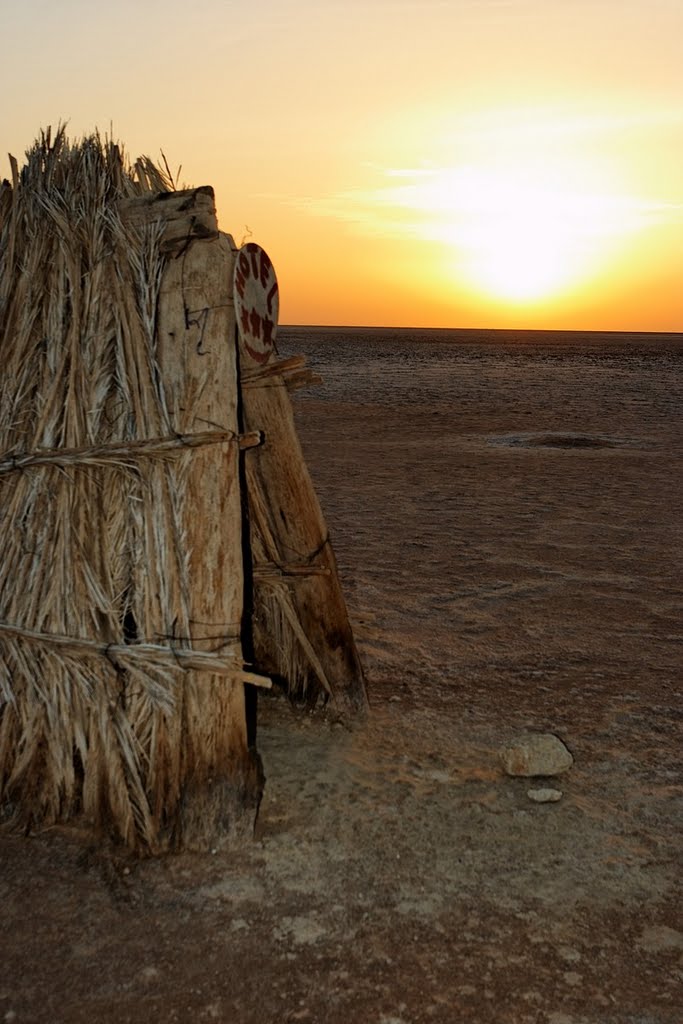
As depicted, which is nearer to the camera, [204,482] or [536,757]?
[204,482]

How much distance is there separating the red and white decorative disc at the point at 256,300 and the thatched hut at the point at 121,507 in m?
0.02

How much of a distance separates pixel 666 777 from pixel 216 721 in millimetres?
1863

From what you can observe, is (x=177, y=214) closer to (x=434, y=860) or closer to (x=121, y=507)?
(x=121, y=507)

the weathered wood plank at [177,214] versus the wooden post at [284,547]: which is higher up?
the weathered wood plank at [177,214]

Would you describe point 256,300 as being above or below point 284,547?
above

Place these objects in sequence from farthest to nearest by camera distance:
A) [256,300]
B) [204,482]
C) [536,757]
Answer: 1. [536,757]
2. [256,300]
3. [204,482]

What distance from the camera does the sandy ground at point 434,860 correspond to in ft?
8.46

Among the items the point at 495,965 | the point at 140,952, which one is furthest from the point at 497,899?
the point at 140,952

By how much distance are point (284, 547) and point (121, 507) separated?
0.96 m

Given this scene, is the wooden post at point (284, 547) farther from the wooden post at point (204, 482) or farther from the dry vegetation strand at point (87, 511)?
the dry vegetation strand at point (87, 511)

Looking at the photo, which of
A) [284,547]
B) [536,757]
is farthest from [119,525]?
[536,757]

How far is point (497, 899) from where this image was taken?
298cm

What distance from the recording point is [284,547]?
4023 millimetres

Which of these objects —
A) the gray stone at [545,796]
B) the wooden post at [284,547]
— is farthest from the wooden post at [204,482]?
the gray stone at [545,796]
